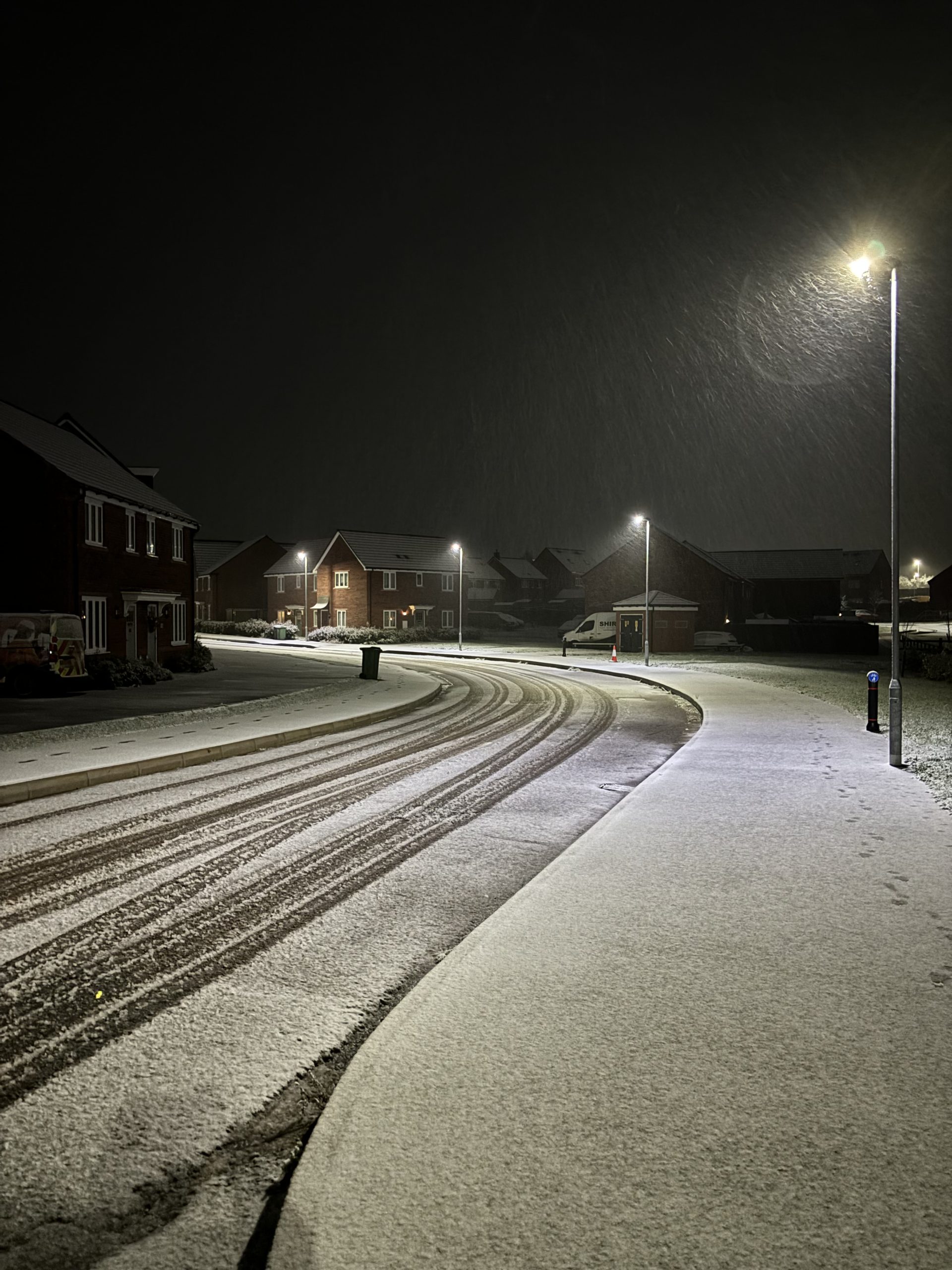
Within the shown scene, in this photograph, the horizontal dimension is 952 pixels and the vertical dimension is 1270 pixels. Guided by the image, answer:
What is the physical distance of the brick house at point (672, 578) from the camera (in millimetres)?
60000

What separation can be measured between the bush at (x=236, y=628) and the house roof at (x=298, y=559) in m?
8.57

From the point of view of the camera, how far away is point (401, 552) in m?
75.6

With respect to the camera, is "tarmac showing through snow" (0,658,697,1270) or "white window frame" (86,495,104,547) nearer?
"tarmac showing through snow" (0,658,697,1270)

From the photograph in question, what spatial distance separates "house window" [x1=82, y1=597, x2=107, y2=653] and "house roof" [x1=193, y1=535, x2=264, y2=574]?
57888mm

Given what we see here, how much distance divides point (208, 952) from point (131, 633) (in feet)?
85.2

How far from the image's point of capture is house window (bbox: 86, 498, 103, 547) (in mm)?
27031

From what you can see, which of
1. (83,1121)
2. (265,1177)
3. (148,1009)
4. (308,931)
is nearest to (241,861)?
(308,931)

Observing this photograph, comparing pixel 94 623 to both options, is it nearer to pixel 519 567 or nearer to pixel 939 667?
pixel 939 667

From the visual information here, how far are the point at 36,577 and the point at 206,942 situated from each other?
23.7 metres

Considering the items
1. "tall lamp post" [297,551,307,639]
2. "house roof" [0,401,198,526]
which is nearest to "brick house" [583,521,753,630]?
"tall lamp post" [297,551,307,639]

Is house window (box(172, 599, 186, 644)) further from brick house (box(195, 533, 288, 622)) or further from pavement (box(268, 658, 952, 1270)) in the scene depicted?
brick house (box(195, 533, 288, 622))

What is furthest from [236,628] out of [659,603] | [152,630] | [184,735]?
[184,735]

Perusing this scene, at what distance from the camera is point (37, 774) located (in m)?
10.5

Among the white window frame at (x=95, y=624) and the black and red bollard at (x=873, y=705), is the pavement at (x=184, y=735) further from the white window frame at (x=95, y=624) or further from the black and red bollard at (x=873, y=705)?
the black and red bollard at (x=873, y=705)
